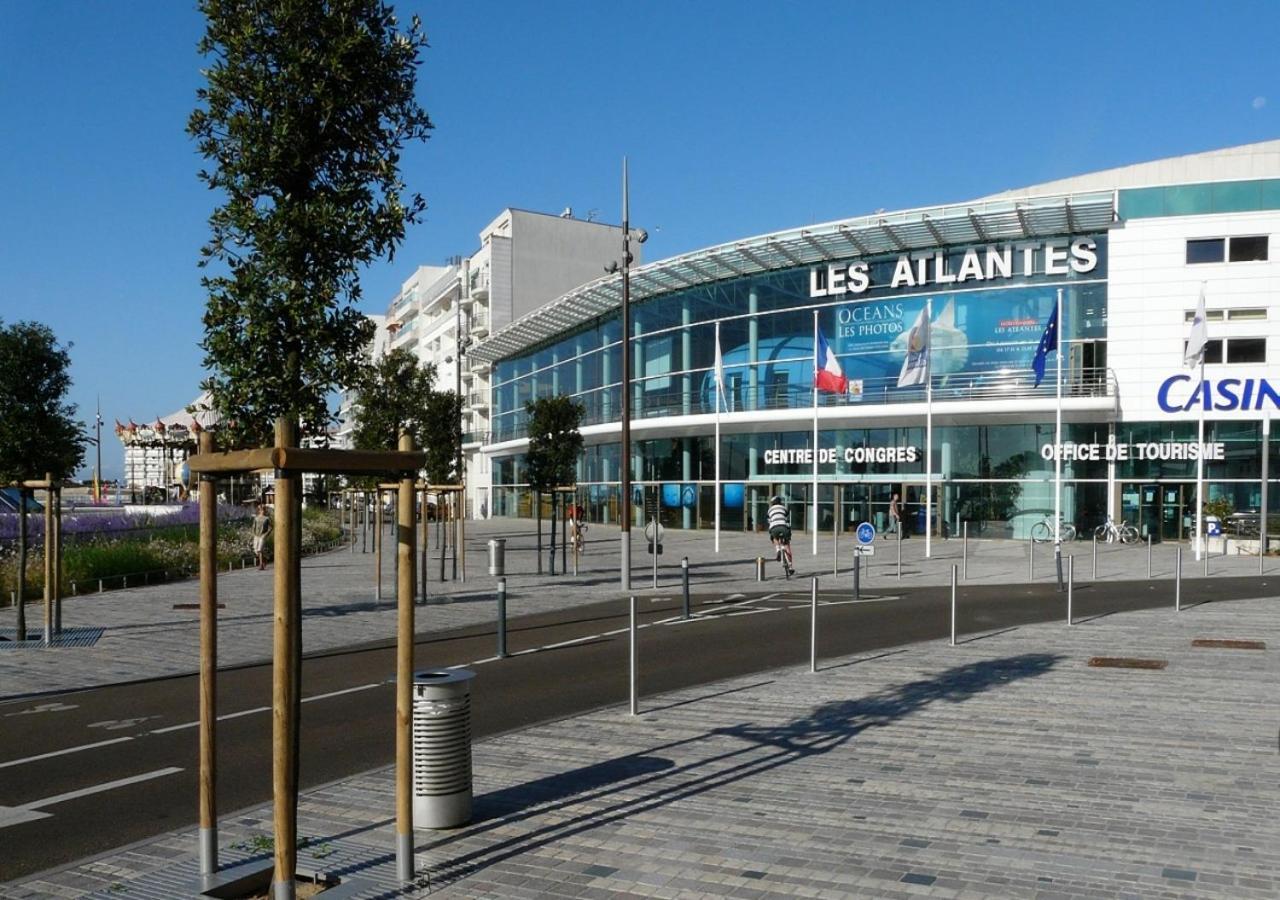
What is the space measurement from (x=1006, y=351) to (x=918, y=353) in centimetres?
648

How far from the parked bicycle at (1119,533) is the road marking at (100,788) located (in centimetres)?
3691

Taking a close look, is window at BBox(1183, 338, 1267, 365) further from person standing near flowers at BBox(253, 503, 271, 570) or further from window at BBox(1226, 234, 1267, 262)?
person standing near flowers at BBox(253, 503, 271, 570)

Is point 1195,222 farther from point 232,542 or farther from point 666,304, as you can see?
point 232,542

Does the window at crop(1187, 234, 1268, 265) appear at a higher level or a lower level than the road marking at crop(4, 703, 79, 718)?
higher

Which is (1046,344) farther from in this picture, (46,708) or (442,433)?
(46,708)

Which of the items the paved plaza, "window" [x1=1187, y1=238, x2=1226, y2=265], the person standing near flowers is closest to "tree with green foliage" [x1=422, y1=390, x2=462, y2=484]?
the paved plaza

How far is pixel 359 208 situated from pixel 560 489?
23422 mm

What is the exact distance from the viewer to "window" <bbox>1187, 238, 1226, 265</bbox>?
38.9 metres

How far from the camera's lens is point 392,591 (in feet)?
80.2

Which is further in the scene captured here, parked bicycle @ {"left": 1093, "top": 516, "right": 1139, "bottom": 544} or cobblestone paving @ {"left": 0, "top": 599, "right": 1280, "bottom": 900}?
parked bicycle @ {"left": 1093, "top": 516, "right": 1139, "bottom": 544}

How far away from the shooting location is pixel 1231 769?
811 centimetres

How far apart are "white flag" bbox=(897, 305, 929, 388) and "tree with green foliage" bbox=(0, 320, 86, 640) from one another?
24.2 meters

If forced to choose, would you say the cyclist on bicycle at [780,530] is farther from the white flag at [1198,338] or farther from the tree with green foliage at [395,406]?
the white flag at [1198,338]

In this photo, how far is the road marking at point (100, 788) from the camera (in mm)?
7691
